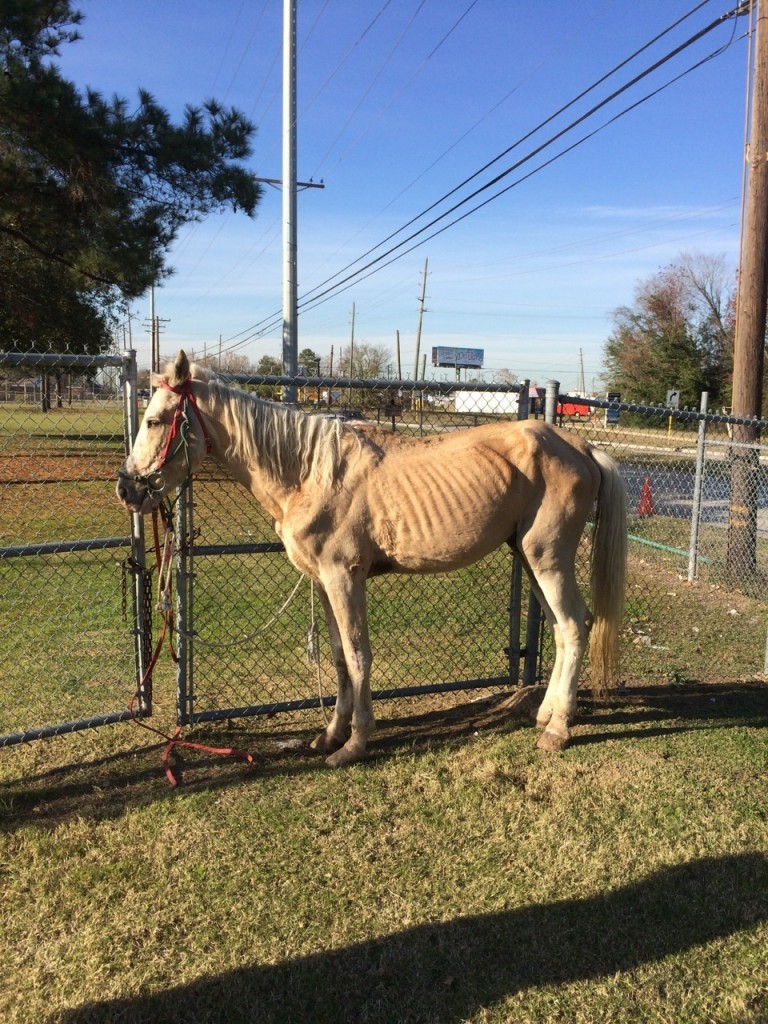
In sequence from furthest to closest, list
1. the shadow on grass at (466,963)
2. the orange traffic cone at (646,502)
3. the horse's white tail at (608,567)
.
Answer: the orange traffic cone at (646,502) < the horse's white tail at (608,567) < the shadow on grass at (466,963)

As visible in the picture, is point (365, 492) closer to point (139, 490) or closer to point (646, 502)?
point (139, 490)

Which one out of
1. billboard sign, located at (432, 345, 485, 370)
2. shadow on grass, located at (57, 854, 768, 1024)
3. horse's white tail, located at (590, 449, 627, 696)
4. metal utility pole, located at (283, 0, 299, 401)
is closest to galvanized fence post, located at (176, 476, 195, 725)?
shadow on grass, located at (57, 854, 768, 1024)

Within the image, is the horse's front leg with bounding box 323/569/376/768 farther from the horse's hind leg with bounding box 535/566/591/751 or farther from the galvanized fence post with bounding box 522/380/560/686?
the galvanized fence post with bounding box 522/380/560/686

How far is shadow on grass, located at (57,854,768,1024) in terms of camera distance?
2.18m

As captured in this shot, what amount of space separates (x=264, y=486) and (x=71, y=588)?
3.97 m

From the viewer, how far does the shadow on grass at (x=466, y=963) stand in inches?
85.8

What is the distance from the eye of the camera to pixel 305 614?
6277 millimetres

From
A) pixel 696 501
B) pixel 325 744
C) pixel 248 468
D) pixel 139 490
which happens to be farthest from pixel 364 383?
pixel 696 501

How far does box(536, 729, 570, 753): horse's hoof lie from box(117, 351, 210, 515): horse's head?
253 cm

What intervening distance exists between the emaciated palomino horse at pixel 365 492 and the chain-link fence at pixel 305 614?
33 cm

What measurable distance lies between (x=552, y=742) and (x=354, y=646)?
1301 millimetres

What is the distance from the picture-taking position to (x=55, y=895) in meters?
2.70

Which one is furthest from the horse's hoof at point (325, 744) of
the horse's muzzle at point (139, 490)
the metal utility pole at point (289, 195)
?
the metal utility pole at point (289, 195)

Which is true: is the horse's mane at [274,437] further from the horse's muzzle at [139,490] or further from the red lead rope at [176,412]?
the horse's muzzle at [139,490]
